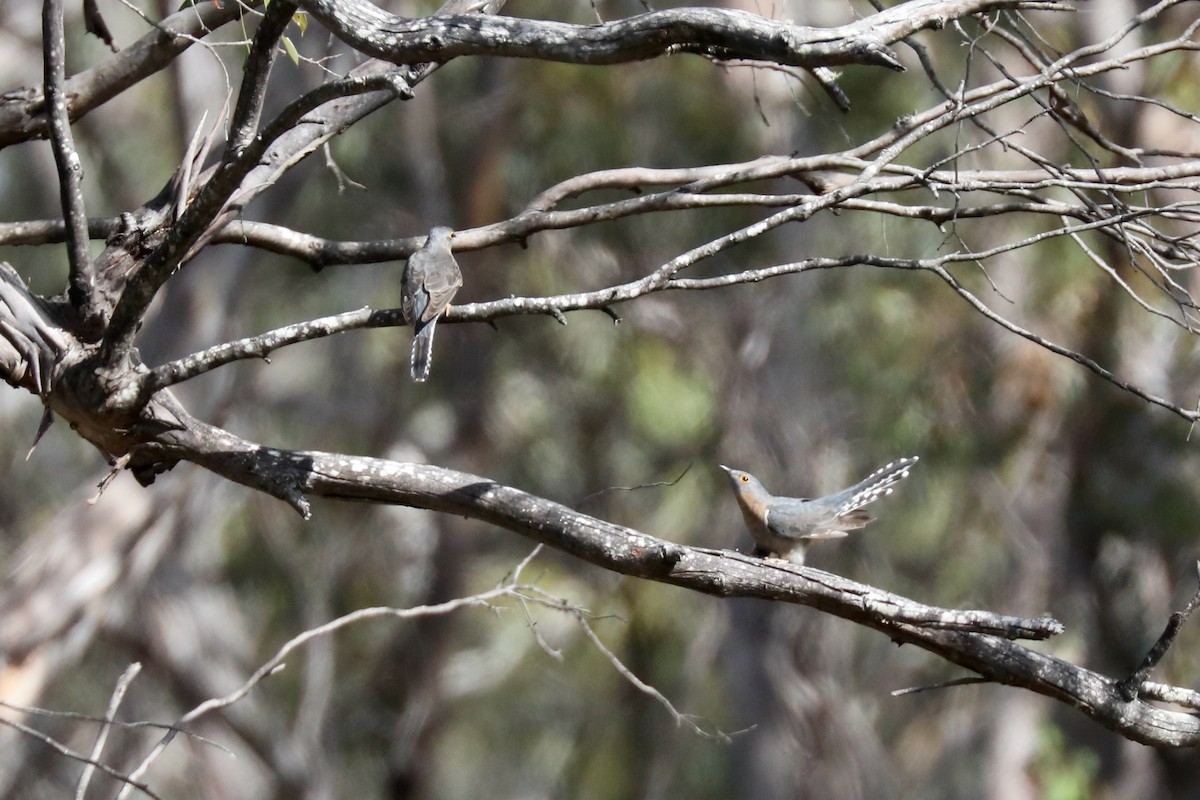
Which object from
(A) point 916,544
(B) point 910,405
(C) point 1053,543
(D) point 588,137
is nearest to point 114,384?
(D) point 588,137

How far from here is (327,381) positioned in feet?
51.0

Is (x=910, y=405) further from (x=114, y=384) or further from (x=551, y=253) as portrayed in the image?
(x=114, y=384)

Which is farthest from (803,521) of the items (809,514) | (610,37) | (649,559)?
(610,37)

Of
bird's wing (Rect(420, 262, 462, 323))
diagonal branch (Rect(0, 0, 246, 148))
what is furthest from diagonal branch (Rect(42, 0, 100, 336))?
bird's wing (Rect(420, 262, 462, 323))

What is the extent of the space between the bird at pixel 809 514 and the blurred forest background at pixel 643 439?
404 cm

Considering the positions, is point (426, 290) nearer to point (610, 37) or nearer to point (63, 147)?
point (63, 147)

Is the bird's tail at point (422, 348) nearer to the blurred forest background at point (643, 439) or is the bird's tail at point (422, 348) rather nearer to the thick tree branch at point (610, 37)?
the thick tree branch at point (610, 37)

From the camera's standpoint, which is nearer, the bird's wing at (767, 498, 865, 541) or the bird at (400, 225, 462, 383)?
the bird at (400, 225, 462, 383)

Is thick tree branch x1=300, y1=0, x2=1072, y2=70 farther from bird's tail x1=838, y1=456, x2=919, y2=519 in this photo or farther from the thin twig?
bird's tail x1=838, y1=456, x2=919, y2=519

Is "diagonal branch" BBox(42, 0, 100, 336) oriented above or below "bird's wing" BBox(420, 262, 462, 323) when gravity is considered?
below

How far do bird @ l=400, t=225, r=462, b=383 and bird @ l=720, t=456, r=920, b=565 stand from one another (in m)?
1.71

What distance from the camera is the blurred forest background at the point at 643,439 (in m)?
11.3

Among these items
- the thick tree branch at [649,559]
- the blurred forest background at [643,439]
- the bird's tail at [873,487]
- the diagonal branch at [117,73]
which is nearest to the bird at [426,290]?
the diagonal branch at [117,73]

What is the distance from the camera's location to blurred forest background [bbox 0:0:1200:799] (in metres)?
11.3
